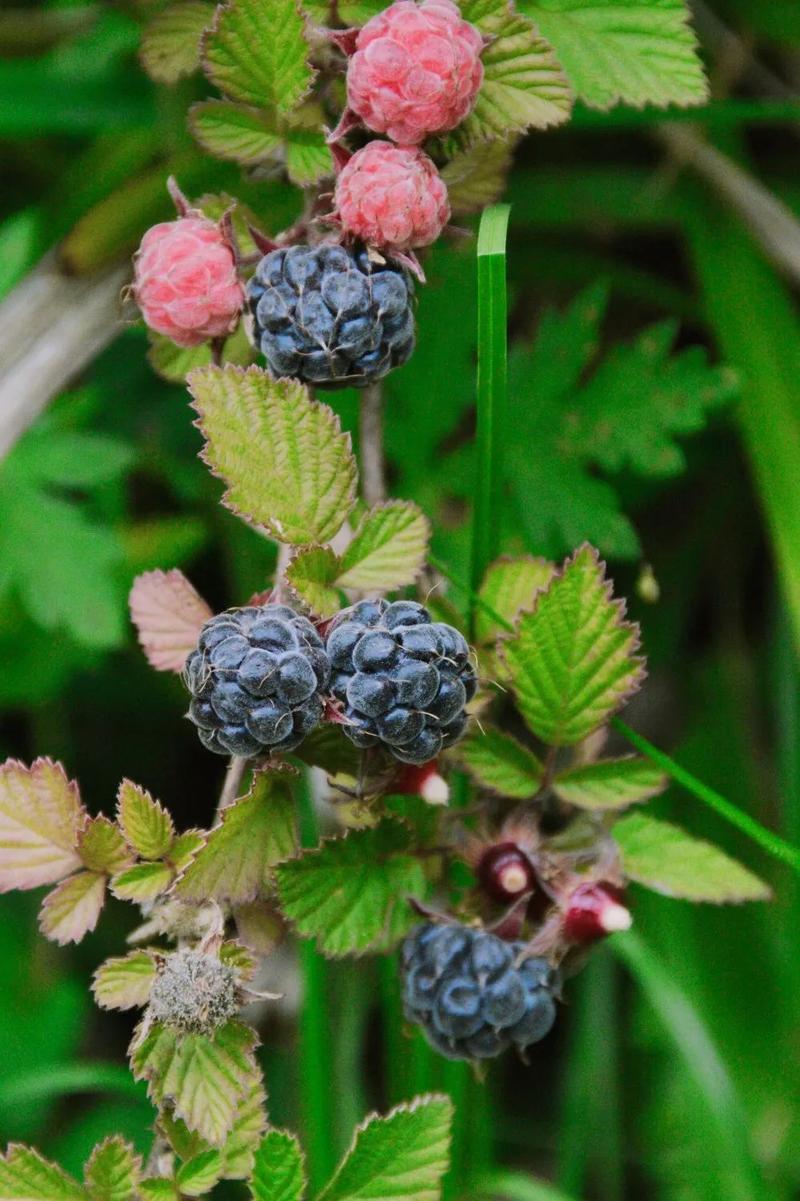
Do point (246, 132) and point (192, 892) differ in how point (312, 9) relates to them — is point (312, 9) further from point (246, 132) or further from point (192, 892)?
point (192, 892)

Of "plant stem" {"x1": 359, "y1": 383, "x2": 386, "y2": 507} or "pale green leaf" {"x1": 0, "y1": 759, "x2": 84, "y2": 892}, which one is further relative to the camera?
"plant stem" {"x1": 359, "y1": 383, "x2": 386, "y2": 507}

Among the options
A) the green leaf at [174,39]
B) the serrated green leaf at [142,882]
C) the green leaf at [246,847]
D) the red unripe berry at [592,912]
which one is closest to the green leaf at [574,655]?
the red unripe berry at [592,912]

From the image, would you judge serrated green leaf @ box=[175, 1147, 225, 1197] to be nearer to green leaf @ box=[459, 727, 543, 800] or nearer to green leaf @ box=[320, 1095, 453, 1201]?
green leaf @ box=[320, 1095, 453, 1201]

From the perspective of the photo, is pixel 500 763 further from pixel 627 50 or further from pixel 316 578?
pixel 627 50

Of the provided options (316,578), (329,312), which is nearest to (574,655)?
(316,578)

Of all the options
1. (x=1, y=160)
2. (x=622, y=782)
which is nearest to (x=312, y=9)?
Result: (x=622, y=782)

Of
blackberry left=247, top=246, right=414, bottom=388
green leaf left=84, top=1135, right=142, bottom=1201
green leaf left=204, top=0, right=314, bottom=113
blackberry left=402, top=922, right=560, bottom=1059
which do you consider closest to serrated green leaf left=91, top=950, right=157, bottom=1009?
green leaf left=84, top=1135, right=142, bottom=1201
